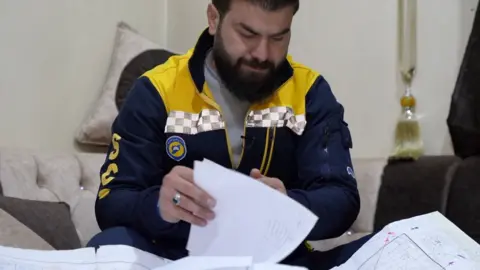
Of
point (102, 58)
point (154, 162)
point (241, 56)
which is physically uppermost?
point (241, 56)

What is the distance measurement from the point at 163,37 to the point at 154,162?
1196mm

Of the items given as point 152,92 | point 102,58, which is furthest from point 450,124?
point 102,58

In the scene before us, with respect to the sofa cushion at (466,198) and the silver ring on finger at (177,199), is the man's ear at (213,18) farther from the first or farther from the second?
the sofa cushion at (466,198)

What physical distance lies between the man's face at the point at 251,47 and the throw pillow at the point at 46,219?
18.2 inches

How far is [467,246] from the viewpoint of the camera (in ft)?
2.55

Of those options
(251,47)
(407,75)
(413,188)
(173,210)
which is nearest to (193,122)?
(251,47)

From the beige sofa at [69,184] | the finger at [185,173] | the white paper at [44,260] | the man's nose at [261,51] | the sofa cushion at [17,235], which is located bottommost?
the beige sofa at [69,184]

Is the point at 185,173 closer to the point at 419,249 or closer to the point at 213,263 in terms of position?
the point at 213,263

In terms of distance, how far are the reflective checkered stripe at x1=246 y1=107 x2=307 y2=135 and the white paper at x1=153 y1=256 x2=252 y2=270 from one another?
1.25 ft

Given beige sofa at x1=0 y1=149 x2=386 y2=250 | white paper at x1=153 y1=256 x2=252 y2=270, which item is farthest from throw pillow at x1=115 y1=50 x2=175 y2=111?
white paper at x1=153 y1=256 x2=252 y2=270

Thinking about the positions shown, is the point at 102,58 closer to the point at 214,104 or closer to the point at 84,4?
the point at 84,4

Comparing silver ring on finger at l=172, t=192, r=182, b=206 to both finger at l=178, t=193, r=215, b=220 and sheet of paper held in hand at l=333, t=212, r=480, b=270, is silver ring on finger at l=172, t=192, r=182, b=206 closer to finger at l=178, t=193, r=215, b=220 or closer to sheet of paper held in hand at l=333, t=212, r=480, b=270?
finger at l=178, t=193, r=215, b=220

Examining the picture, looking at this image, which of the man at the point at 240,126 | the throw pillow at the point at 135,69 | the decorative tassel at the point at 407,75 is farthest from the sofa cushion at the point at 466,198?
the throw pillow at the point at 135,69

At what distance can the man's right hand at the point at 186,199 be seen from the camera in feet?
2.47
